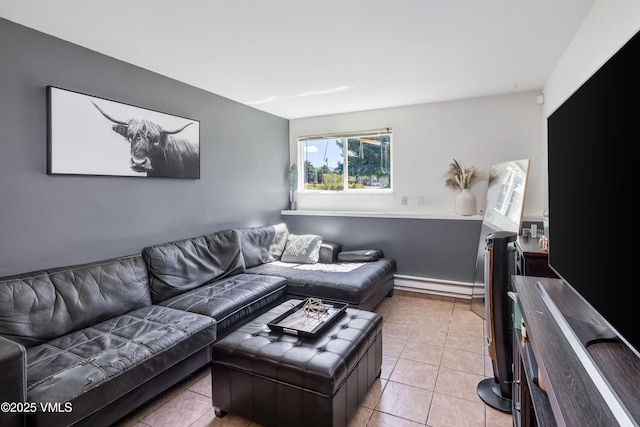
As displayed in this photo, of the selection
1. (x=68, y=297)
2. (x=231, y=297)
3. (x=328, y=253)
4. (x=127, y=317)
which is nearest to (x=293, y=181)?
(x=328, y=253)

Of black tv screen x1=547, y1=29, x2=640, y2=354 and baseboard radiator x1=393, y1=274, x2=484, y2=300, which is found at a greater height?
black tv screen x1=547, y1=29, x2=640, y2=354

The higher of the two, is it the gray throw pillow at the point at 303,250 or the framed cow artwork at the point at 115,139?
the framed cow artwork at the point at 115,139

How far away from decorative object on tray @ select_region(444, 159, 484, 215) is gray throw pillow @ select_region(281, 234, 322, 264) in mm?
1779

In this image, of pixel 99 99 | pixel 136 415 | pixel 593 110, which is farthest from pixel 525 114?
pixel 136 415

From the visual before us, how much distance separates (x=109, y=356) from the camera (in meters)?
1.78

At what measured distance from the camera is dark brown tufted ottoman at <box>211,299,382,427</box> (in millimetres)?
1631

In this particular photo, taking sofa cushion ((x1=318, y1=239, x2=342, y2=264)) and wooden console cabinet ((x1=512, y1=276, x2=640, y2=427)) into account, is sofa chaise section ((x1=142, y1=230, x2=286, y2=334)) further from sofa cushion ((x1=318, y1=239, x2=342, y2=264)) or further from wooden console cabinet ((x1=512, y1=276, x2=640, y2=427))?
wooden console cabinet ((x1=512, y1=276, x2=640, y2=427))

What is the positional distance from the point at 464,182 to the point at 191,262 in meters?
Result: 3.16

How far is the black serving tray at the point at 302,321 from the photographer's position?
77.4 inches

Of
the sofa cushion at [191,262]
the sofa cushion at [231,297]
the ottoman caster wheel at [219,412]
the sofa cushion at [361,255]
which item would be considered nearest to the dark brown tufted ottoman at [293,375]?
the ottoman caster wheel at [219,412]

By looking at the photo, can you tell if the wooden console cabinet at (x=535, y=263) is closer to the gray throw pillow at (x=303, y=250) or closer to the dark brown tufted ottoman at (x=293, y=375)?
the dark brown tufted ottoman at (x=293, y=375)

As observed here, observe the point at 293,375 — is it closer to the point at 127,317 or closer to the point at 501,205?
the point at 127,317

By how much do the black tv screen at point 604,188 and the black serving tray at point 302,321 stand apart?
1288 millimetres

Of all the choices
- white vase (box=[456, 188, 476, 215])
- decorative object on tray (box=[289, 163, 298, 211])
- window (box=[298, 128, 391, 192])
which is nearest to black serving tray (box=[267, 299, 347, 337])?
white vase (box=[456, 188, 476, 215])
